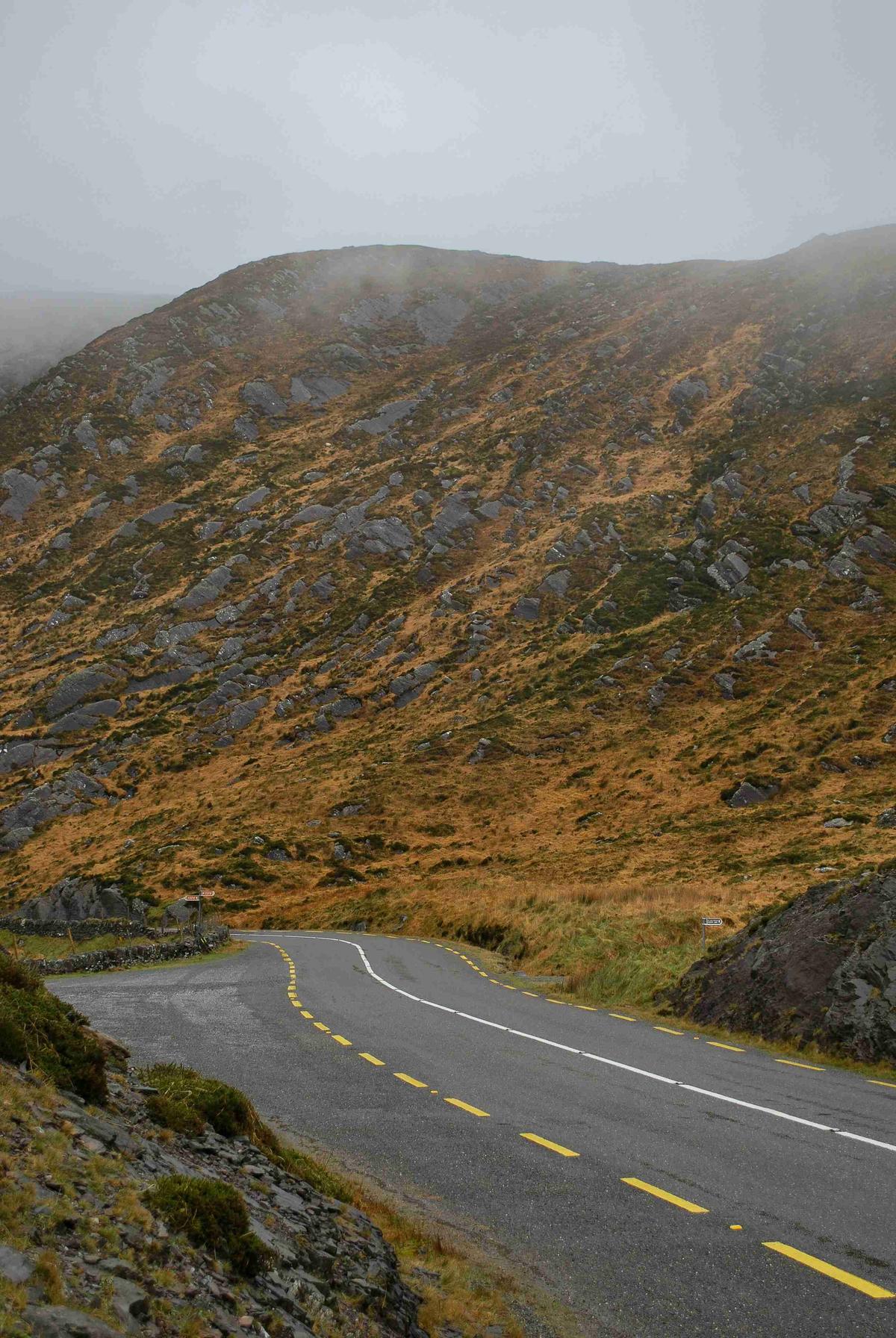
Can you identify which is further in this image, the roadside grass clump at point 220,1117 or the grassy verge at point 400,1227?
the roadside grass clump at point 220,1117

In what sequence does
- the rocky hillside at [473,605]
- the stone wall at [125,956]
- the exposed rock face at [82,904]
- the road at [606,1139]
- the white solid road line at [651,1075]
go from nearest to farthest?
the road at [606,1139] → the white solid road line at [651,1075] → the stone wall at [125,956] → the exposed rock face at [82,904] → the rocky hillside at [473,605]

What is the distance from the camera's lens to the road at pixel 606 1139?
18.7ft

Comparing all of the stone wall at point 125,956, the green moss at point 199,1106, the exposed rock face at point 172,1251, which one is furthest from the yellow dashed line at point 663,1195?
the stone wall at point 125,956

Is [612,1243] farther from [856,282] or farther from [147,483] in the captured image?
[856,282]

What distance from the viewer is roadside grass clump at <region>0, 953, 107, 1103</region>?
6016 mm

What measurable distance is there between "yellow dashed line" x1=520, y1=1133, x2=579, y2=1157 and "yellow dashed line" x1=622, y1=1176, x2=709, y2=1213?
2.66 ft

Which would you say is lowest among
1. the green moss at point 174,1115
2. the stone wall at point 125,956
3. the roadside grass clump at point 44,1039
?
the stone wall at point 125,956

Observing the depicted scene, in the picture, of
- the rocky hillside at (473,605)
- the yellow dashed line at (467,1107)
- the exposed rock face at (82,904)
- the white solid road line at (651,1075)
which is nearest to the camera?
the white solid road line at (651,1075)

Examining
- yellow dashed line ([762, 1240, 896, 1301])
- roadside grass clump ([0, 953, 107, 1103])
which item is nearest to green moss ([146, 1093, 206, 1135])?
roadside grass clump ([0, 953, 107, 1103])

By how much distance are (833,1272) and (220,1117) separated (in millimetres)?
4645

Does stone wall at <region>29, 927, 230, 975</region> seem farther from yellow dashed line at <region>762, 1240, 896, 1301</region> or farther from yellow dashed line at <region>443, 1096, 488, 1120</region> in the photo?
yellow dashed line at <region>762, 1240, 896, 1301</region>

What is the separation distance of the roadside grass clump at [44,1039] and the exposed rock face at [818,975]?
36.5 feet

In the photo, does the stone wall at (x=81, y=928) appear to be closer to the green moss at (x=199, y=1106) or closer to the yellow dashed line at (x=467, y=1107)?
the yellow dashed line at (x=467, y=1107)

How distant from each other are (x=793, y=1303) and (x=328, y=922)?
38.1 meters
